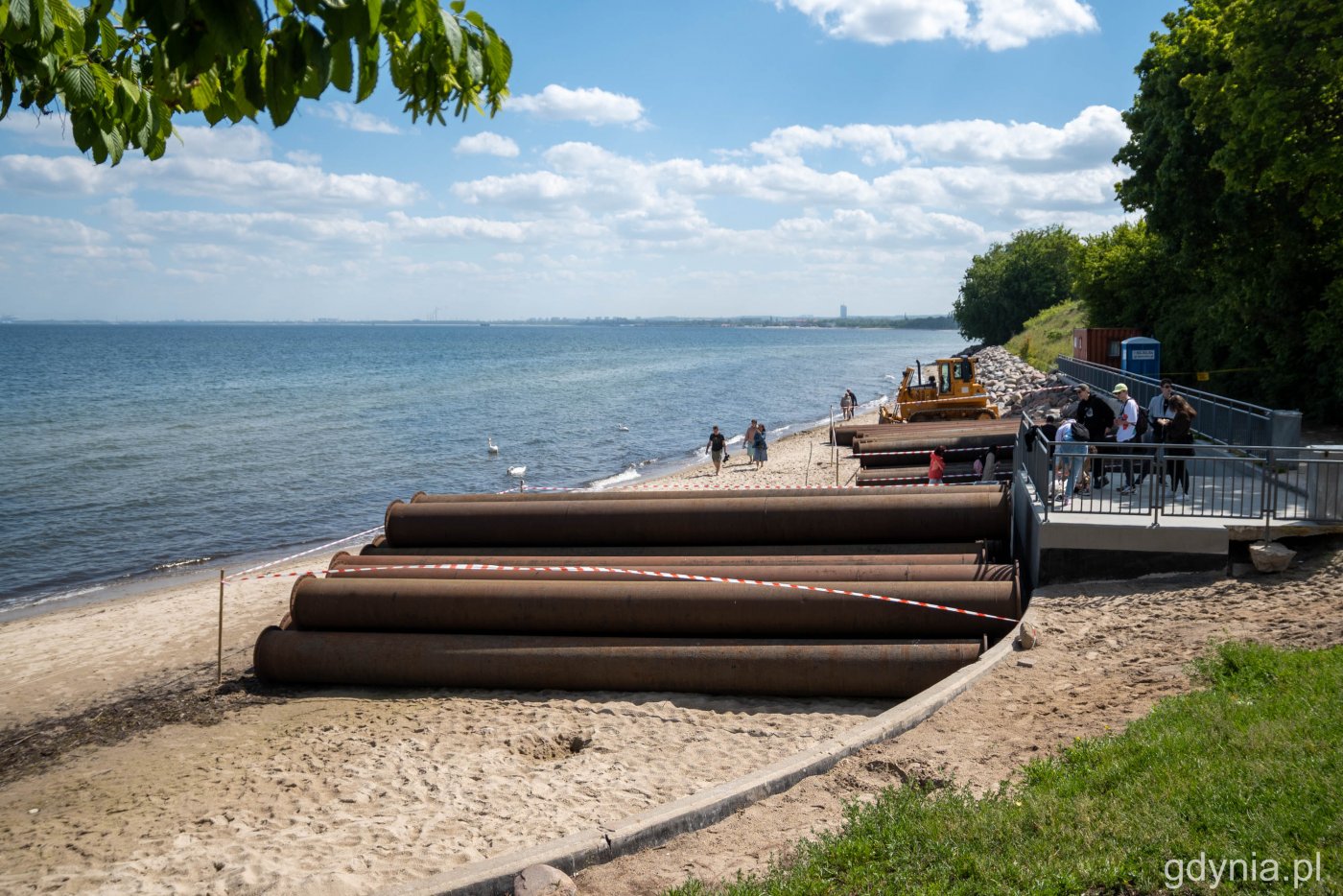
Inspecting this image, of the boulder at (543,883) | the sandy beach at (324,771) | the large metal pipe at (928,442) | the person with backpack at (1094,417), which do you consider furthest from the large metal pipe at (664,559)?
the large metal pipe at (928,442)

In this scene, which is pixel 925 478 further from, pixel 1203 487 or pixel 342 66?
pixel 342 66

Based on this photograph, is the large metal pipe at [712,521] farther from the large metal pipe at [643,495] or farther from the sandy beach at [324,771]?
the sandy beach at [324,771]

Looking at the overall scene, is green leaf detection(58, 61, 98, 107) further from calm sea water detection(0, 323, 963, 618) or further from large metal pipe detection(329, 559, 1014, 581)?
calm sea water detection(0, 323, 963, 618)

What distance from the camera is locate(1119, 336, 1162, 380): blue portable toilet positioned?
26.0 metres

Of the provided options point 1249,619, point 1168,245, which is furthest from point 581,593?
point 1168,245

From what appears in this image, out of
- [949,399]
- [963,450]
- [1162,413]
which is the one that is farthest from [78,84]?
[949,399]

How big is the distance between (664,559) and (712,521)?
94 centimetres

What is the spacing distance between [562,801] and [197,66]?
6.18 metres

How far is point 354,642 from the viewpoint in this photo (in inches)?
444

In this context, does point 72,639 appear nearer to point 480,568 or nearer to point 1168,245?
point 480,568

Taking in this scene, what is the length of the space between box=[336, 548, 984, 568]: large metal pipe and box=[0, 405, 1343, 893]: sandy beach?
57.7 inches

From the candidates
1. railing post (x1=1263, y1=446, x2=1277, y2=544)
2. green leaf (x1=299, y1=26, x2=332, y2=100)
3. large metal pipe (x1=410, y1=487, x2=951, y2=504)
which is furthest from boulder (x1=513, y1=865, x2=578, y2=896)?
railing post (x1=1263, y1=446, x2=1277, y2=544)

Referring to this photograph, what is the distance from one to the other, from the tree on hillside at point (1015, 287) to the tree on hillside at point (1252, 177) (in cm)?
5928

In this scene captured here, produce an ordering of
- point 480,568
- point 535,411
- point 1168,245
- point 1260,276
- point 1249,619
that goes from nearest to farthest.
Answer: point 1249,619
point 480,568
point 1260,276
point 1168,245
point 535,411
